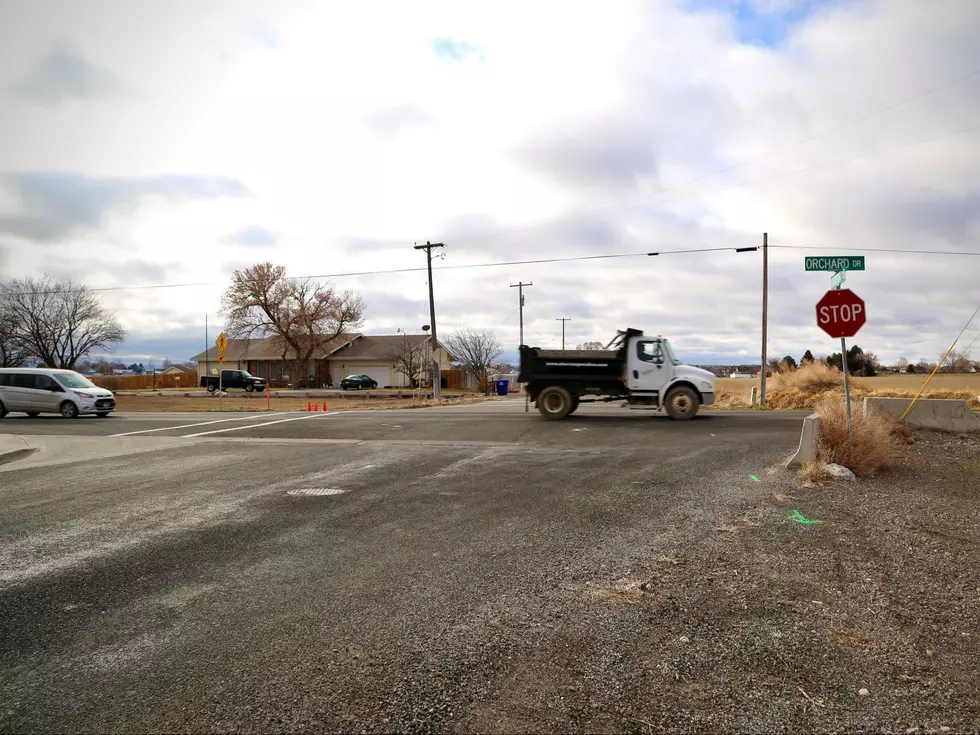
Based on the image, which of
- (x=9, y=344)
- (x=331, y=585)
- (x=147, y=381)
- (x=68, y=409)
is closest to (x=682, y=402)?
(x=331, y=585)

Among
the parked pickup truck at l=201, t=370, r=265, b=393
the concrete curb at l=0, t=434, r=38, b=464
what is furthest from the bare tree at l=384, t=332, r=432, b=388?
the concrete curb at l=0, t=434, r=38, b=464

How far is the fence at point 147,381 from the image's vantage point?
71.2 m

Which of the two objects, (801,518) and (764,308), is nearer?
(801,518)

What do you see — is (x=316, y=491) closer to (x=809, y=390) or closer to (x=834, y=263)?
Result: (x=834, y=263)

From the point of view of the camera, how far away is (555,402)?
19219 mm

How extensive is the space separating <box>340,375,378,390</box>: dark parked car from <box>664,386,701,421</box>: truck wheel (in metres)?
45.8

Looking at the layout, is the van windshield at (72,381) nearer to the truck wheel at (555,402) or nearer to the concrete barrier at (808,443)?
the truck wheel at (555,402)

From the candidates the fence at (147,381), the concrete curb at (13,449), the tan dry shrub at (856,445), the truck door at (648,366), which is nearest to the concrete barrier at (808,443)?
the tan dry shrub at (856,445)

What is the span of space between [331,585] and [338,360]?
69638 millimetres

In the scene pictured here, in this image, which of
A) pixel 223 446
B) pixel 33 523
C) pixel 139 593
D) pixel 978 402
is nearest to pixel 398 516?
pixel 139 593

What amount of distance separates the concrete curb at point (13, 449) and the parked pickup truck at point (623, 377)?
40.1ft

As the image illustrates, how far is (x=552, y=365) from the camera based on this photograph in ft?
62.9

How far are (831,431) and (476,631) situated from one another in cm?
767

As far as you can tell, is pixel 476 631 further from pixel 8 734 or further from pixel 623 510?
pixel 623 510
